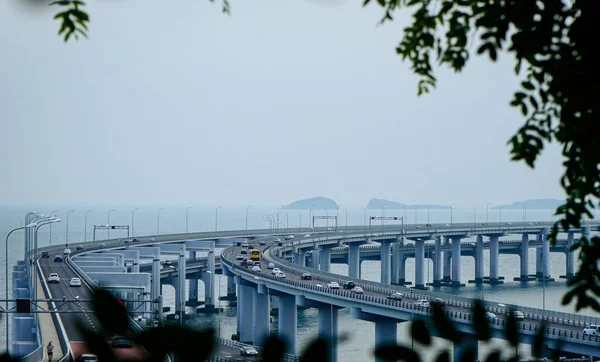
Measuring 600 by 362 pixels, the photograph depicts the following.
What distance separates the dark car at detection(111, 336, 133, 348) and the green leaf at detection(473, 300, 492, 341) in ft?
6.79

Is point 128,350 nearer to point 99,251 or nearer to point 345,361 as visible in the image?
point 345,361

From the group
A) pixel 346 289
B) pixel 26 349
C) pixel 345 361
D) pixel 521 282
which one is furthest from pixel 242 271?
pixel 521 282

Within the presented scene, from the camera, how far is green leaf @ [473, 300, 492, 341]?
5458 mm

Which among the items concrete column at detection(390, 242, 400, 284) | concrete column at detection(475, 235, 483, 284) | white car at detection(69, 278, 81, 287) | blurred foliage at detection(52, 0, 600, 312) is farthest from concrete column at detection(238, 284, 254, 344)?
blurred foliage at detection(52, 0, 600, 312)

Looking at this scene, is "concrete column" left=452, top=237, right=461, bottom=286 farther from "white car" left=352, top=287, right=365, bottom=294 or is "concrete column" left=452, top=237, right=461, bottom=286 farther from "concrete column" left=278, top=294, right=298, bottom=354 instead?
"concrete column" left=278, top=294, right=298, bottom=354

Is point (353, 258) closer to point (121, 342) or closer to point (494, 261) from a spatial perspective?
point (494, 261)

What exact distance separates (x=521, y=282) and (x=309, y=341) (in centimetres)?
14516

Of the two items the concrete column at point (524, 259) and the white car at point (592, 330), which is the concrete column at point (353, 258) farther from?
the white car at point (592, 330)

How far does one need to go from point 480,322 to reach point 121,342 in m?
2.19

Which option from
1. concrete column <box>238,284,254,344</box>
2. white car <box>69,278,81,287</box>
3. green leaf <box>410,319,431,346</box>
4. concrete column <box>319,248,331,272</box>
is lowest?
concrete column <box>238,284,254,344</box>

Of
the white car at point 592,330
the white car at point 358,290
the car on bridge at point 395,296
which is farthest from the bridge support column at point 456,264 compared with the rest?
the white car at point 592,330

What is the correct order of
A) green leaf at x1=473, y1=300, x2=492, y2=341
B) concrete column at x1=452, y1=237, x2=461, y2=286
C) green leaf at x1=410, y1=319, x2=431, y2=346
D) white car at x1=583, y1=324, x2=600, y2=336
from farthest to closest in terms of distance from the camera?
1. concrete column at x1=452, y1=237, x2=461, y2=286
2. white car at x1=583, y1=324, x2=600, y2=336
3. green leaf at x1=473, y1=300, x2=492, y2=341
4. green leaf at x1=410, y1=319, x2=431, y2=346

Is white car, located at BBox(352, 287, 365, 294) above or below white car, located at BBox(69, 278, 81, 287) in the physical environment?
below

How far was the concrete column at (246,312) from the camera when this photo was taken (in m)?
83.6
